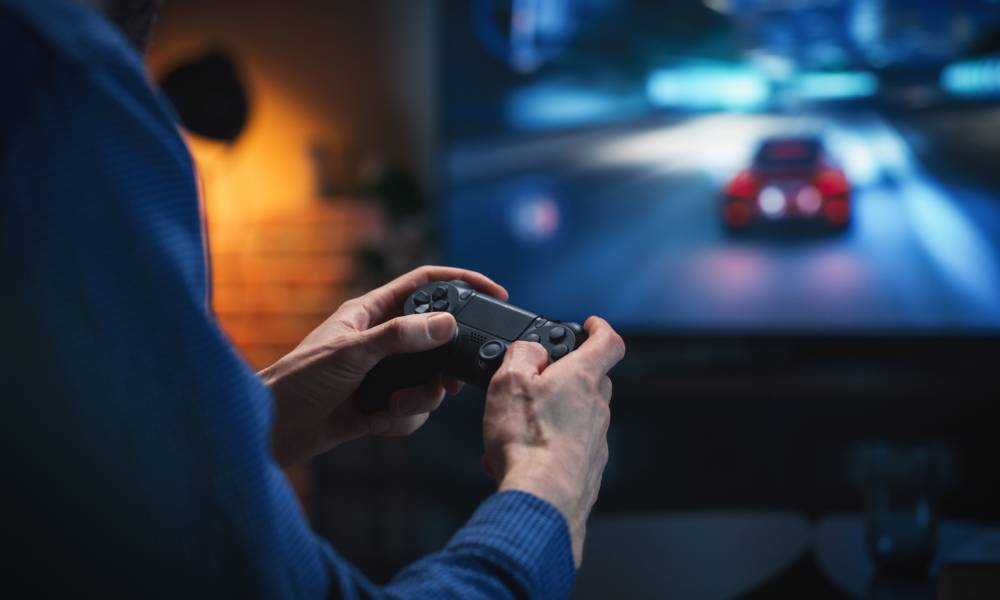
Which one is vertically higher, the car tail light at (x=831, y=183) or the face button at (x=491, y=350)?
the face button at (x=491, y=350)

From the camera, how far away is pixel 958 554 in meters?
1.31

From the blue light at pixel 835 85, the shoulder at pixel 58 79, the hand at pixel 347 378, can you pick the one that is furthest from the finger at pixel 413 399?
the blue light at pixel 835 85

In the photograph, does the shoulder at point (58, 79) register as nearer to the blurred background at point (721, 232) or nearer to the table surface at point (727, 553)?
the table surface at point (727, 553)

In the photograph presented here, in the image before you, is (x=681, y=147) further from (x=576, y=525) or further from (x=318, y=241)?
(x=576, y=525)

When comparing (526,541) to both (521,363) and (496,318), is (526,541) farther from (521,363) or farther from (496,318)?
(496,318)

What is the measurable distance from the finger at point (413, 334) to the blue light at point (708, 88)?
7.30 feet

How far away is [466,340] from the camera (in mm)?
726

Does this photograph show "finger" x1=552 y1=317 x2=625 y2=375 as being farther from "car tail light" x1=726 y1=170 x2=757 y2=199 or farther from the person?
"car tail light" x1=726 y1=170 x2=757 y2=199

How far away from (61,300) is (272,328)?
3.08 meters

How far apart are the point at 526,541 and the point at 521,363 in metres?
0.14

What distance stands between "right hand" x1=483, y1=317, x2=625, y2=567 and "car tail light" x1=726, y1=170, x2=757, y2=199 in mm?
2230

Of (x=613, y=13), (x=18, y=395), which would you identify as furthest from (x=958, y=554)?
(x=613, y=13)

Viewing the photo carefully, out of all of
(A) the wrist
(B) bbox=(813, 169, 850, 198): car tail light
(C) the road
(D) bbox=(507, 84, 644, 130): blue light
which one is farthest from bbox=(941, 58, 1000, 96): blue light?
(A) the wrist

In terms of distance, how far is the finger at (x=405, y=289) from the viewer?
0.84m
